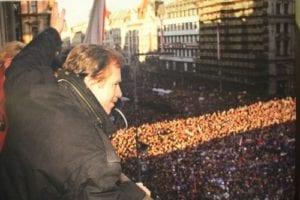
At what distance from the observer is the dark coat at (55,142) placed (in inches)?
49.6

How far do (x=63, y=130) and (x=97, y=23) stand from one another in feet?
5.27

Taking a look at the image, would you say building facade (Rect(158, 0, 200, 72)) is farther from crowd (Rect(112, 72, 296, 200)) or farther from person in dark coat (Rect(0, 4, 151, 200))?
person in dark coat (Rect(0, 4, 151, 200))

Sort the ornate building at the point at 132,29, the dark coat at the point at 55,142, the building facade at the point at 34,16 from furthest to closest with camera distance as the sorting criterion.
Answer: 1. the ornate building at the point at 132,29
2. the building facade at the point at 34,16
3. the dark coat at the point at 55,142

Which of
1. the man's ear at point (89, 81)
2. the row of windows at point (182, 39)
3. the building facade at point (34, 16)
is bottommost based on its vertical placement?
the man's ear at point (89, 81)

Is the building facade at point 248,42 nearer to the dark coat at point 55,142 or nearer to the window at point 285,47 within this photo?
the window at point 285,47

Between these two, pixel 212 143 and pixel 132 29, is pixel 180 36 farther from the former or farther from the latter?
pixel 212 143

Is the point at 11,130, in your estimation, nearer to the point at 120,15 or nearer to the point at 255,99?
the point at 120,15

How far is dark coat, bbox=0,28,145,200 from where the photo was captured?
49.6 inches

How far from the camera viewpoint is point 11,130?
144 cm

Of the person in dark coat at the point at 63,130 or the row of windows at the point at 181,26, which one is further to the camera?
the row of windows at the point at 181,26

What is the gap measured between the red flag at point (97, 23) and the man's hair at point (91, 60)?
1197 millimetres

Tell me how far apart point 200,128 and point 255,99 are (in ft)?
1.29

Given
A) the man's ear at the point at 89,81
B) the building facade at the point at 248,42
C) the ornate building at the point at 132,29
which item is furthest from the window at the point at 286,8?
the man's ear at the point at 89,81

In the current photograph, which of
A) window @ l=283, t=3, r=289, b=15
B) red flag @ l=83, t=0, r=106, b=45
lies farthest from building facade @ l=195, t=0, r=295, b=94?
red flag @ l=83, t=0, r=106, b=45
